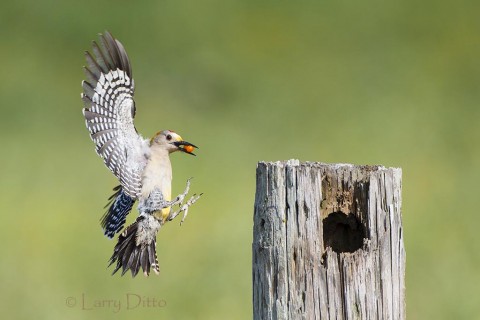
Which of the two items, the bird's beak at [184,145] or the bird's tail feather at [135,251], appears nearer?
the bird's tail feather at [135,251]

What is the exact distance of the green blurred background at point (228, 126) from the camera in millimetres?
12008

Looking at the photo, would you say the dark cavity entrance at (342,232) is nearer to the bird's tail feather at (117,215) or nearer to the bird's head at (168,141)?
the bird's head at (168,141)

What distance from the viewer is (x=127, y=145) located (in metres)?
8.32

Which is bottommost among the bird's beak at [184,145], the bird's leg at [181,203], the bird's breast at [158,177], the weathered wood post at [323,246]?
the weathered wood post at [323,246]

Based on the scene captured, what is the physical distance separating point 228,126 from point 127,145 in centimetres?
810

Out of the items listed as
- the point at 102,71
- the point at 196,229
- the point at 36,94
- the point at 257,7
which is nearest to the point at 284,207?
the point at 102,71

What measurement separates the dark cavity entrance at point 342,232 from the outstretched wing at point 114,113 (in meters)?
2.49

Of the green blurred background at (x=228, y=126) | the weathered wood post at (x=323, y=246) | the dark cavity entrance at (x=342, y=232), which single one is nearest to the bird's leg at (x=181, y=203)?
the dark cavity entrance at (x=342, y=232)

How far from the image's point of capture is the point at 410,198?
47.1 feet

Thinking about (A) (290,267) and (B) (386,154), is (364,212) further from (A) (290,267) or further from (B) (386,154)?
(B) (386,154)

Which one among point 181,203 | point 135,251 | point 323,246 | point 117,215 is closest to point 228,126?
point 117,215
